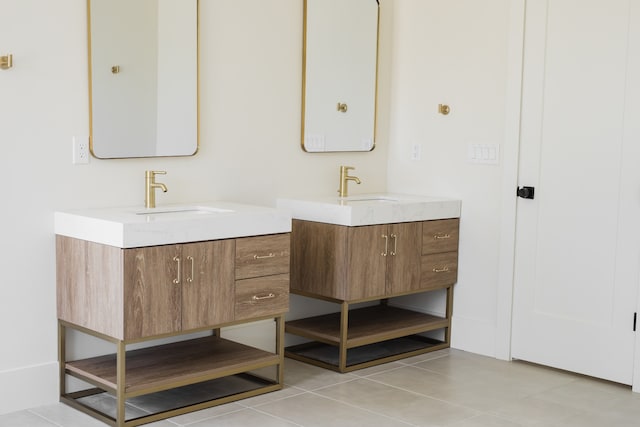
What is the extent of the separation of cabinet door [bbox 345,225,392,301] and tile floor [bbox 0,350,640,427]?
1.28ft

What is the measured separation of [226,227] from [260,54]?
1.07 metres

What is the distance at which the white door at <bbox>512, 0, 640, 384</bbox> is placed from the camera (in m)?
3.73

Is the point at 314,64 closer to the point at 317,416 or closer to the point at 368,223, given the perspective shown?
the point at 368,223

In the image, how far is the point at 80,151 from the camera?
11.2 feet

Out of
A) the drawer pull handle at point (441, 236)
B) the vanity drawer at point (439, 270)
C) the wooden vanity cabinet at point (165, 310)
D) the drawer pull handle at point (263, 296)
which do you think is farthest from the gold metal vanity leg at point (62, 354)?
the drawer pull handle at point (441, 236)

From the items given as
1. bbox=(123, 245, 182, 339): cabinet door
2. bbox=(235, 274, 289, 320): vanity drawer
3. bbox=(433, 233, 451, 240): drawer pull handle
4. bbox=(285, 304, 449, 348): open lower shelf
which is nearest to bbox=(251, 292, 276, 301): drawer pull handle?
bbox=(235, 274, 289, 320): vanity drawer

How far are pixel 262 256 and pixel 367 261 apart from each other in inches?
25.9

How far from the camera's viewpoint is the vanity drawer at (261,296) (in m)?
3.42

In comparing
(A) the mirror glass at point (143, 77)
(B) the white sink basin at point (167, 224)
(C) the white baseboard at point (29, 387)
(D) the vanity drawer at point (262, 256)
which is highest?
(A) the mirror glass at point (143, 77)

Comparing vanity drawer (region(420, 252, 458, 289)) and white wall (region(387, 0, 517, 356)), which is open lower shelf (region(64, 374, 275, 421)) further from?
white wall (region(387, 0, 517, 356))

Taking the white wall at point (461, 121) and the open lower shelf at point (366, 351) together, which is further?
the white wall at point (461, 121)

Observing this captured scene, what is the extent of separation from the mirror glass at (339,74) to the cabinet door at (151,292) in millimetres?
1338

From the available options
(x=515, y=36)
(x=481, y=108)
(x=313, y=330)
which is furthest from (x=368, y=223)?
(x=515, y=36)

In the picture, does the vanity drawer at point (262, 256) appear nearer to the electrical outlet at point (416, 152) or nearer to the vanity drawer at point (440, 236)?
the vanity drawer at point (440, 236)
